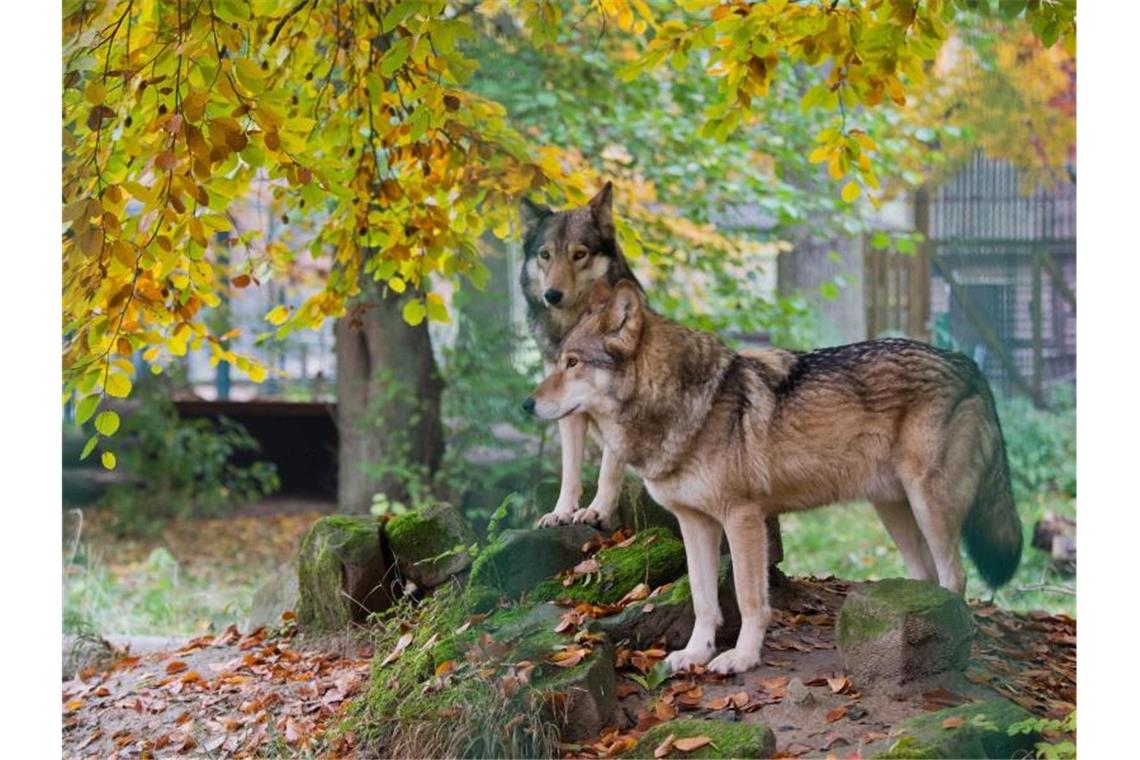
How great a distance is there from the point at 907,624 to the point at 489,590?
144cm

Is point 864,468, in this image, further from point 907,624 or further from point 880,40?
point 880,40

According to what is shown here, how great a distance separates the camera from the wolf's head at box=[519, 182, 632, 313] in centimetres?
436

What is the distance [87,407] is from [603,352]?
65.4 inches

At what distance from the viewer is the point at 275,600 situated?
5582 mm

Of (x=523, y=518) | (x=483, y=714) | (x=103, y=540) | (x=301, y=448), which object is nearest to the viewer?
(x=483, y=714)

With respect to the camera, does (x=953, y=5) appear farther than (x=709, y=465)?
Yes

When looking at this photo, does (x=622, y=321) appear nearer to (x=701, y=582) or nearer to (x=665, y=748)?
(x=701, y=582)

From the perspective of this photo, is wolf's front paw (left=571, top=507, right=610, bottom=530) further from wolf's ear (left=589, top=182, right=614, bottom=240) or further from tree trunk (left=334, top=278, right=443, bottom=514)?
tree trunk (left=334, top=278, right=443, bottom=514)

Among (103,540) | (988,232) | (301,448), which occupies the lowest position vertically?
(103,540)

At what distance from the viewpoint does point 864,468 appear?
13.1 feet

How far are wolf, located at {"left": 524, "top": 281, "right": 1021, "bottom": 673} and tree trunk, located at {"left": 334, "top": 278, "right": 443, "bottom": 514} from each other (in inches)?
159

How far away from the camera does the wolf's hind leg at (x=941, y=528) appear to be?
156 inches

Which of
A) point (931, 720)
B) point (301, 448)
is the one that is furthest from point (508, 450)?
point (931, 720)

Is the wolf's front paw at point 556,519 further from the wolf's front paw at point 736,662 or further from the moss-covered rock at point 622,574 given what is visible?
the wolf's front paw at point 736,662
